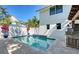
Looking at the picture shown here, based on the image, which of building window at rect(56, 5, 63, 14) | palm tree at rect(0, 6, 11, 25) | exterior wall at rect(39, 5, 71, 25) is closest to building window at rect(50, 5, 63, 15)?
building window at rect(56, 5, 63, 14)

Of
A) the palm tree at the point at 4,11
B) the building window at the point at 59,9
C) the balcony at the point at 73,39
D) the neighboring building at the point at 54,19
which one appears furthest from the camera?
the building window at the point at 59,9

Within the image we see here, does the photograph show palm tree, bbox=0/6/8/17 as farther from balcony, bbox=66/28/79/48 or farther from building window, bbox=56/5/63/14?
balcony, bbox=66/28/79/48

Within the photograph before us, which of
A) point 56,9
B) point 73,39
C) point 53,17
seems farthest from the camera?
point 53,17

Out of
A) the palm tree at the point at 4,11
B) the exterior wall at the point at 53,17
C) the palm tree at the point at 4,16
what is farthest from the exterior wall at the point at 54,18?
the palm tree at the point at 4,11

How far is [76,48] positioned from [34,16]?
576 centimetres

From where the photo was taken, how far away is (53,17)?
1349 centimetres

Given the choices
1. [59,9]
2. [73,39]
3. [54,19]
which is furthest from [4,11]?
[73,39]

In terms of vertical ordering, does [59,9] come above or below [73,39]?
above

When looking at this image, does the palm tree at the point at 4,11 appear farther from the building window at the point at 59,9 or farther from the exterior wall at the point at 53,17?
the building window at the point at 59,9

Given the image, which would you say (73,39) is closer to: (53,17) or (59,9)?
(59,9)

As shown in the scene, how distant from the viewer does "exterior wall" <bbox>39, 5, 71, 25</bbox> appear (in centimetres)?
1235

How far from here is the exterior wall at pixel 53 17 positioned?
40.5 ft
